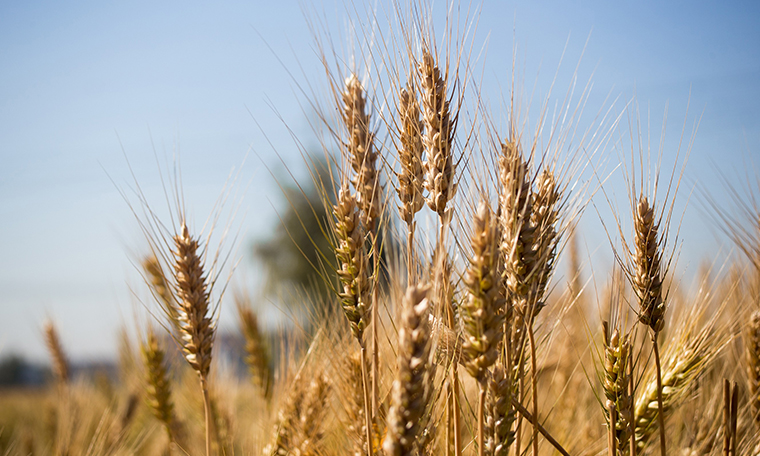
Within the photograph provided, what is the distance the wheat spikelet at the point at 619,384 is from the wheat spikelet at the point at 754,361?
30.5 inches

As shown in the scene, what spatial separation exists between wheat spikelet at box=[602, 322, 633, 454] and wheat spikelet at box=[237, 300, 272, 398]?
2.19 metres

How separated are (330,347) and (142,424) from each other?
350 cm

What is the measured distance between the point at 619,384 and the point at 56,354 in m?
4.37

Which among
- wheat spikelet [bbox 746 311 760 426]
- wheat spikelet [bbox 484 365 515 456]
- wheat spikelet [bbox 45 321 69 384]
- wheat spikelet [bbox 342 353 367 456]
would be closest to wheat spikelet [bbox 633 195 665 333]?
wheat spikelet [bbox 484 365 515 456]

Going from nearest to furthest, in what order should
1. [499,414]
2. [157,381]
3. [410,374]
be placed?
1. [410,374]
2. [499,414]
3. [157,381]

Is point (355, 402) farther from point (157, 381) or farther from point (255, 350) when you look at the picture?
point (255, 350)

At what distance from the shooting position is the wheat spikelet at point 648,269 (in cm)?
127

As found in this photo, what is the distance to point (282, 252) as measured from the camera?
68.3 ft

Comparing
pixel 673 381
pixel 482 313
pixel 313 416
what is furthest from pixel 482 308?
pixel 313 416

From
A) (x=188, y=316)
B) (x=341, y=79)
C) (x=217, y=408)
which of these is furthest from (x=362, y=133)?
(x=217, y=408)

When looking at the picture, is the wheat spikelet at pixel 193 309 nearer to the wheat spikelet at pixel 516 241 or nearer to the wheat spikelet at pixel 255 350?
the wheat spikelet at pixel 516 241

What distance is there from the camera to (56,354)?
144 inches

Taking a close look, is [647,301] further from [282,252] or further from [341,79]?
[282,252]

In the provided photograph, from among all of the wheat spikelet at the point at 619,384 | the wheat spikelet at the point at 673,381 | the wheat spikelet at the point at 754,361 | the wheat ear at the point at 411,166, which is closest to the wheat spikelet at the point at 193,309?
the wheat ear at the point at 411,166
